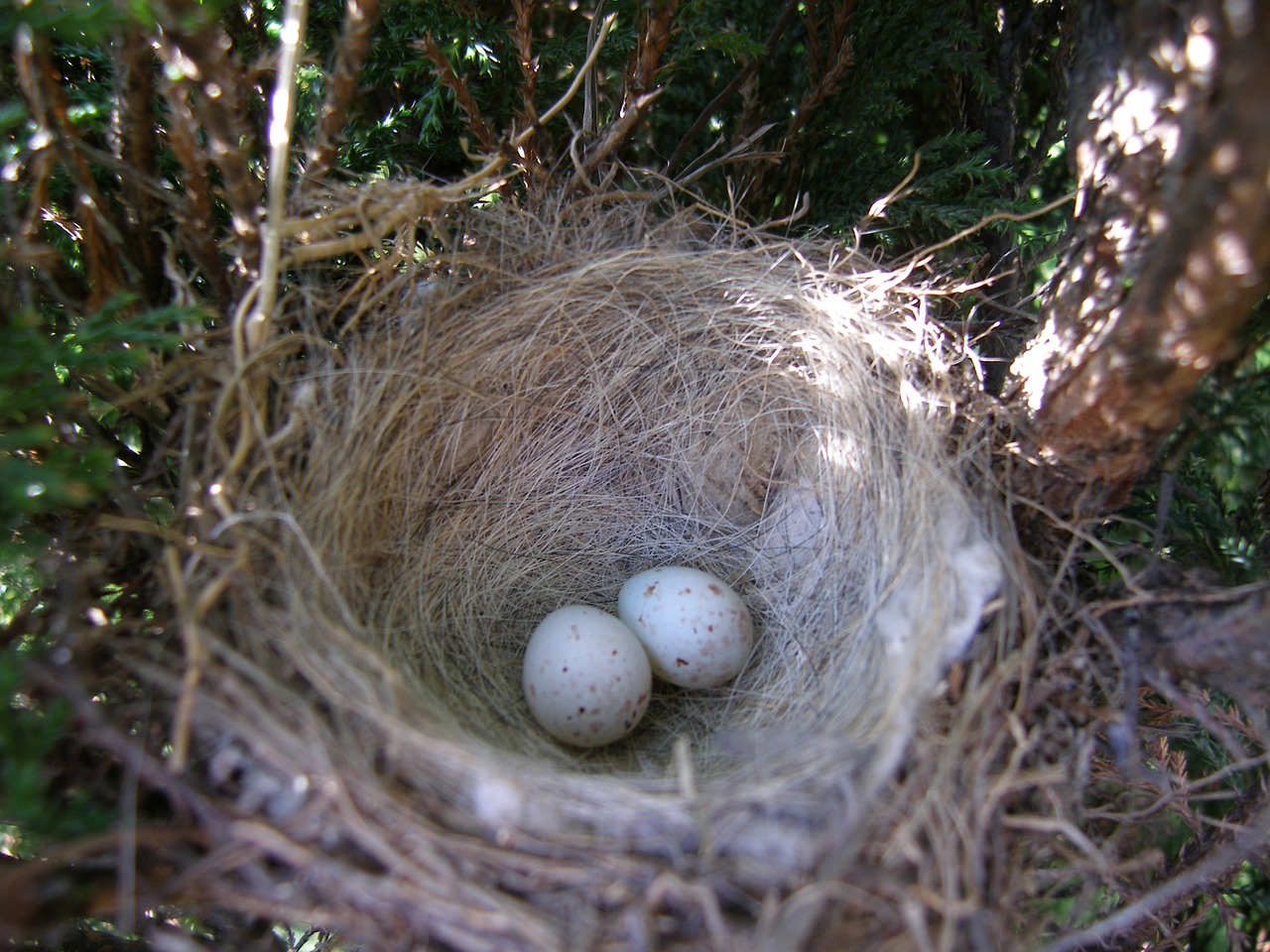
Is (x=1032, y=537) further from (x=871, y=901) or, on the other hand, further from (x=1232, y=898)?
(x=1232, y=898)

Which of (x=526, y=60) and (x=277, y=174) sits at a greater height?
(x=526, y=60)

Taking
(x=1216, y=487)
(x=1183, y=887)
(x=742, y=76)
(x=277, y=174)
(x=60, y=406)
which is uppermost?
(x=742, y=76)

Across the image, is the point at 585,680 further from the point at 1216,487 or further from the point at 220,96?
the point at 1216,487

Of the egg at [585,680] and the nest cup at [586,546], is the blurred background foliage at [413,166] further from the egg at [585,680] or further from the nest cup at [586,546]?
the egg at [585,680]

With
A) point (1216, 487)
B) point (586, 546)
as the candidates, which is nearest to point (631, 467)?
point (586, 546)

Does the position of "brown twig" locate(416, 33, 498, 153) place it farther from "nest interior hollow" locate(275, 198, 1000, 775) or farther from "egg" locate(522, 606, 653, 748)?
"egg" locate(522, 606, 653, 748)

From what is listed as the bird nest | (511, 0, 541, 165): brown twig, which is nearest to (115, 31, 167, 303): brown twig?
the bird nest
